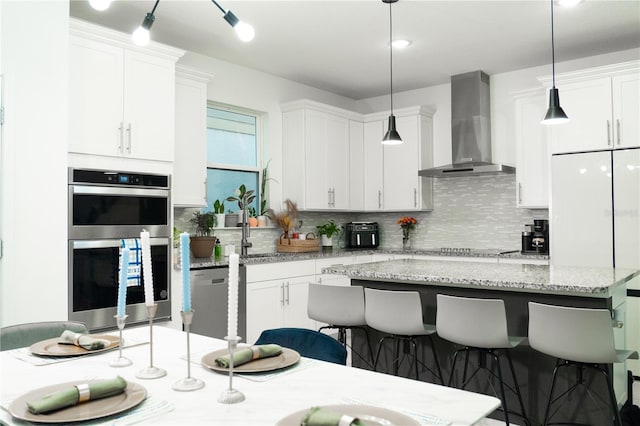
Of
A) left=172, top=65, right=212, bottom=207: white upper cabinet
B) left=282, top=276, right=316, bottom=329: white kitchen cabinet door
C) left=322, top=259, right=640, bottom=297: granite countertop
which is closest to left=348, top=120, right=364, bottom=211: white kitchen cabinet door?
left=282, top=276, right=316, bottom=329: white kitchen cabinet door

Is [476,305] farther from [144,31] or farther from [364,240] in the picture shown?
[364,240]

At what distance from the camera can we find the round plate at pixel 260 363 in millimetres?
1521

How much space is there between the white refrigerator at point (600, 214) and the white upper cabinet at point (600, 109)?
0.11 m

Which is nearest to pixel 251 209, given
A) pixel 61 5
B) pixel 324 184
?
pixel 324 184

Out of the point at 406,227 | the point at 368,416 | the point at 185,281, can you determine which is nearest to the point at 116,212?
the point at 185,281

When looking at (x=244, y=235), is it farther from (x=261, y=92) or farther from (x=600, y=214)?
(x=600, y=214)

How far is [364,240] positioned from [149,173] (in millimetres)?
2971

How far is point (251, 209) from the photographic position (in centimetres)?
534

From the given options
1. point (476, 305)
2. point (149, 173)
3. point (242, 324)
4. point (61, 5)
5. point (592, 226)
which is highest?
point (61, 5)

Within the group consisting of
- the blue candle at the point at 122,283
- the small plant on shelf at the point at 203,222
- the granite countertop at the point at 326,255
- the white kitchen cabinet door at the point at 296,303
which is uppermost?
the small plant on shelf at the point at 203,222

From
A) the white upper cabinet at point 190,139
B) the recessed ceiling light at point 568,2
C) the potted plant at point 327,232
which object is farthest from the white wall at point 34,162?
the recessed ceiling light at point 568,2

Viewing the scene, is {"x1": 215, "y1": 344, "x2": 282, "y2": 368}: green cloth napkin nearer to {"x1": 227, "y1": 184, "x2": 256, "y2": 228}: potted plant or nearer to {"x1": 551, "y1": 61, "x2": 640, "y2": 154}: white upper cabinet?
{"x1": 227, "y1": 184, "x2": 256, "y2": 228}: potted plant

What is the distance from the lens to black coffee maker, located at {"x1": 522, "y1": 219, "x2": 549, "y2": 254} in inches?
191

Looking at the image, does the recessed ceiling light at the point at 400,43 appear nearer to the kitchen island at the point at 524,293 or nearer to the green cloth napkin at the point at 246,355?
the kitchen island at the point at 524,293
